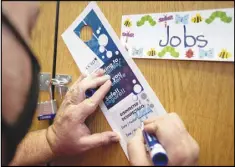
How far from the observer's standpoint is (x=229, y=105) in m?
0.59

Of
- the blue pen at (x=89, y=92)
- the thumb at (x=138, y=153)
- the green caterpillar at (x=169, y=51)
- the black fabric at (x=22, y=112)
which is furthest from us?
the blue pen at (x=89, y=92)

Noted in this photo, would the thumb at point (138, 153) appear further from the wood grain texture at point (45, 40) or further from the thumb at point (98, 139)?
the wood grain texture at point (45, 40)

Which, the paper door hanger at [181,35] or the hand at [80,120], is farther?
the hand at [80,120]

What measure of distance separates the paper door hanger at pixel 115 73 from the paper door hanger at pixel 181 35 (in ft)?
0.15

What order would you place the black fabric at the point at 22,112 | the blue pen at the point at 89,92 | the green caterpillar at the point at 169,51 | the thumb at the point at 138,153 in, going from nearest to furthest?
the black fabric at the point at 22,112, the thumb at the point at 138,153, the green caterpillar at the point at 169,51, the blue pen at the point at 89,92


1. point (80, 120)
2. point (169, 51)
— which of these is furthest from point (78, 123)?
point (169, 51)

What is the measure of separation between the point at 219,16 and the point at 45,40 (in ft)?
1.91

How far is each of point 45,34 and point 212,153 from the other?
0.67 m

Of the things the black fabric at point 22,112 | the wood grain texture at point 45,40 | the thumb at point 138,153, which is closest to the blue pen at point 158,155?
the thumb at point 138,153

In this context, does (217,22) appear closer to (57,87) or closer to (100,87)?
(100,87)

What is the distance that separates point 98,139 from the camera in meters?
0.73

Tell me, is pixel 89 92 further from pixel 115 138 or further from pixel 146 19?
pixel 146 19

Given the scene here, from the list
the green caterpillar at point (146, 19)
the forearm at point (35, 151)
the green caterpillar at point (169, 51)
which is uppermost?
the green caterpillar at point (146, 19)

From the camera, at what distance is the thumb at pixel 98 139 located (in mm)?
722
